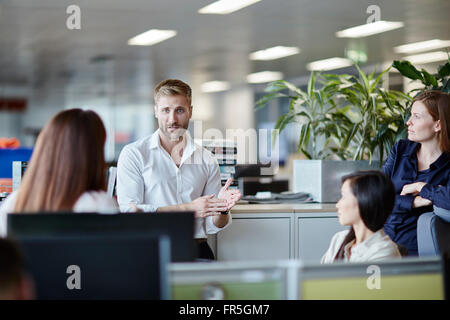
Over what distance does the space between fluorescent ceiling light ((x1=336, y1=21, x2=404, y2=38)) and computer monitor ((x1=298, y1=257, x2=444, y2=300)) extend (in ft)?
22.7

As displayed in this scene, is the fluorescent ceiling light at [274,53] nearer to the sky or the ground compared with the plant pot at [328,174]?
nearer to the sky

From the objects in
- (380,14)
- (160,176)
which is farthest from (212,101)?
(160,176)

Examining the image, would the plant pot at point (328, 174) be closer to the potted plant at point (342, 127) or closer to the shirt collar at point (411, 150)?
the potted plant at point (342, 127)

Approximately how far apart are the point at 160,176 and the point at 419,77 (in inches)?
76.9

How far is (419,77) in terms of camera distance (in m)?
3.80

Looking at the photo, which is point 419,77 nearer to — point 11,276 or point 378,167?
point 378,167

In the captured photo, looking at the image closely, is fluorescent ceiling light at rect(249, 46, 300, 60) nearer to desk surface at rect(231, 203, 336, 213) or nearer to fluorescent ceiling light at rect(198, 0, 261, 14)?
fluorescent ceiling light at rect(198, 0, 261, 14)

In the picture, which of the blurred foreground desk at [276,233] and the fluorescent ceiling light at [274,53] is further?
the fluorescent ceiling light at [274,53]

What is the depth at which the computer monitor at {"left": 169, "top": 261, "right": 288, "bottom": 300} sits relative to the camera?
1.15 meters

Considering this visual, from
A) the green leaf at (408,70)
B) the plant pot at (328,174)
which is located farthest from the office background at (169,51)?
the green leaf at (408,70)

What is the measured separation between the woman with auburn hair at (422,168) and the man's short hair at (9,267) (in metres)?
2.33

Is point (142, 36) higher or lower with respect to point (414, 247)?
higher

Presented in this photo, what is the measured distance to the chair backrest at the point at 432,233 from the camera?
9.00 feet

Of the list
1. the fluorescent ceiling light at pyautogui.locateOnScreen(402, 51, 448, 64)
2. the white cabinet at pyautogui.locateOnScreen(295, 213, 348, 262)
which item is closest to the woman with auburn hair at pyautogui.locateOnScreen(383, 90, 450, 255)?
the white cabinet at pyautogui.locateOnScreen(295, 213, 348, 262)
